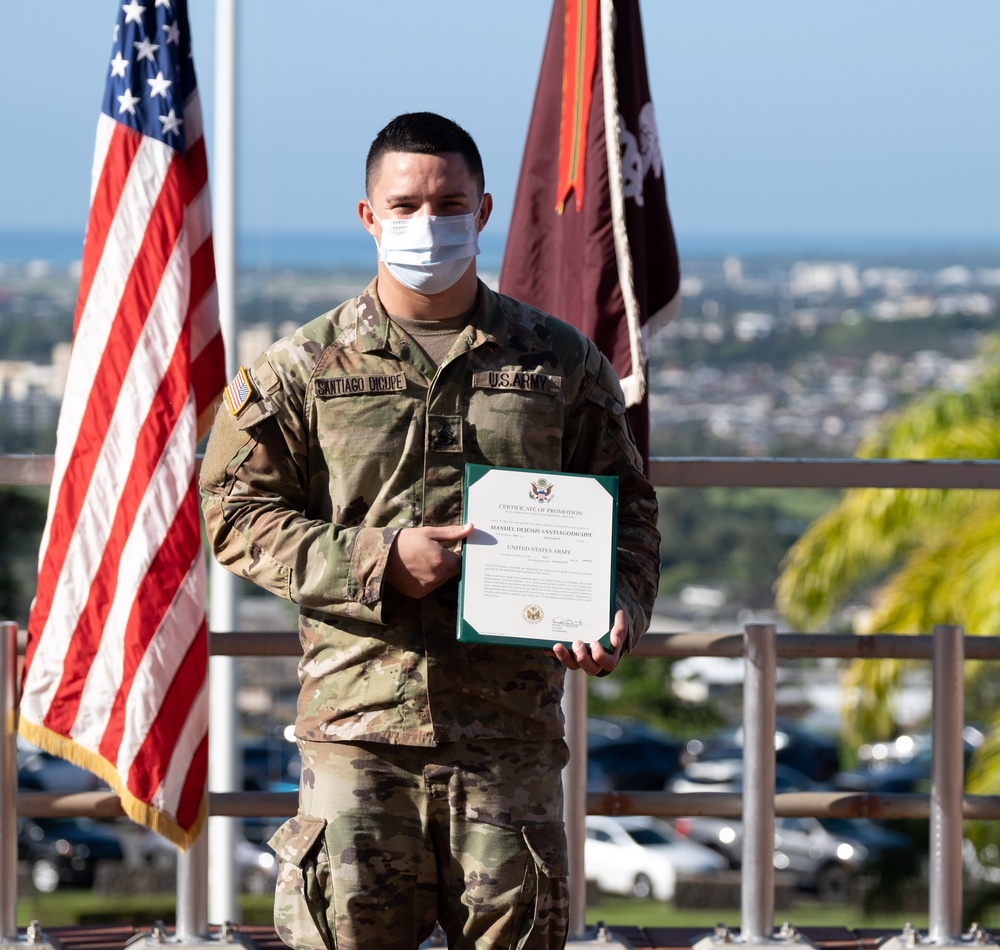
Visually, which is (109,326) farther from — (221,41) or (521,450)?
(221,41)

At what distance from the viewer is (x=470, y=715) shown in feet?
8.27

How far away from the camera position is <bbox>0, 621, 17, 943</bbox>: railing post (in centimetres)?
370

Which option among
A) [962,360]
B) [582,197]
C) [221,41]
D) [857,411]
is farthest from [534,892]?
[962,360]

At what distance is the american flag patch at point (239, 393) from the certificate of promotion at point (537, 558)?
0.39 meters

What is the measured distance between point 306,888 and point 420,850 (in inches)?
7.5

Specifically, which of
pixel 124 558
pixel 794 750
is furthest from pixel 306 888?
pixel 794 750

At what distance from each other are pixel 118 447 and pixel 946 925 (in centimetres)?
229

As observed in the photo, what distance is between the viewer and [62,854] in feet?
113

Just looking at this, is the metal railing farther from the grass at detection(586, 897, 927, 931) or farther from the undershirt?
the undershirt

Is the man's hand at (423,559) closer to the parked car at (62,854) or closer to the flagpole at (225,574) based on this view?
the flagpole at (225,574)

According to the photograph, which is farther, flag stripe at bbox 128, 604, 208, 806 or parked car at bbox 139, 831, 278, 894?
parked car at bbox 139, 831, 278, 894

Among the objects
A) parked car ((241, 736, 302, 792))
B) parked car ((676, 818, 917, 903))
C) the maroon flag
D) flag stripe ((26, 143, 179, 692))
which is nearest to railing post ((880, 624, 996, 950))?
the maroon flag

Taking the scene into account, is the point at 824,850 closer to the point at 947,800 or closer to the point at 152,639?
the point at 947,800

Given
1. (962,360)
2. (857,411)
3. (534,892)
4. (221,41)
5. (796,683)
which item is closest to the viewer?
(534,892)
